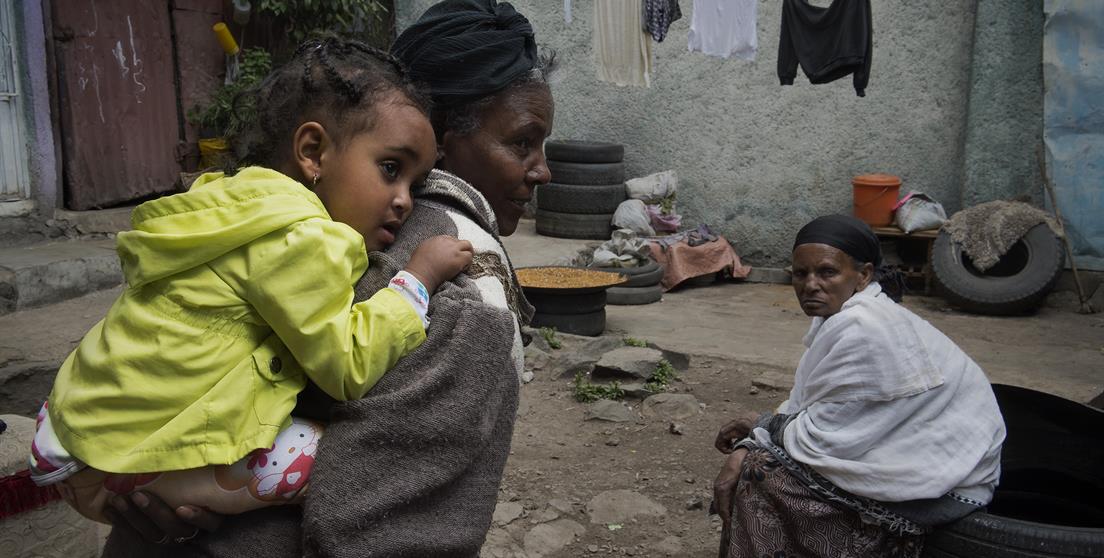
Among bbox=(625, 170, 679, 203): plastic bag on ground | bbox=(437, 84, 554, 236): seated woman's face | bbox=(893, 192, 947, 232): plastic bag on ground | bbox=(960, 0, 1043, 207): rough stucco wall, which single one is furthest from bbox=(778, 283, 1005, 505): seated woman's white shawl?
bbox=(625, 170, 679, 203): plastic bag on ground

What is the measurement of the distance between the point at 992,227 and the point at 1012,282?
1.83ft

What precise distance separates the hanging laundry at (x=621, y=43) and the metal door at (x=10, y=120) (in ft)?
16.0

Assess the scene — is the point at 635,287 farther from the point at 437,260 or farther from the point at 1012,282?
the point at 437,260

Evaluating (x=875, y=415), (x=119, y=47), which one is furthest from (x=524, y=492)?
(x=119, y=47)

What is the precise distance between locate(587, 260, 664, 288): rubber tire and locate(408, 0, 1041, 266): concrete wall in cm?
177

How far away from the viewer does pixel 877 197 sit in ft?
30.5

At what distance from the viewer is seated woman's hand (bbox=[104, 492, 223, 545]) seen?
1326 millimetres

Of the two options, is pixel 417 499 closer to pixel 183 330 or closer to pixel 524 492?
pixel 183 330

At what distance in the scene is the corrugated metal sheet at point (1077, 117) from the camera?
8203 millimetres

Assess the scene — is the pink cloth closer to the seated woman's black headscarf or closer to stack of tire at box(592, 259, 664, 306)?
stack of tire at box(592, 259, 664, 306)

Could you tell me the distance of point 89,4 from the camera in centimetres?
757

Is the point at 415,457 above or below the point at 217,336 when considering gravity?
below

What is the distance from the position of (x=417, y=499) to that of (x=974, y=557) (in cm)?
182

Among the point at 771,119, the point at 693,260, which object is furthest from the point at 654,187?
the point at 771,119
